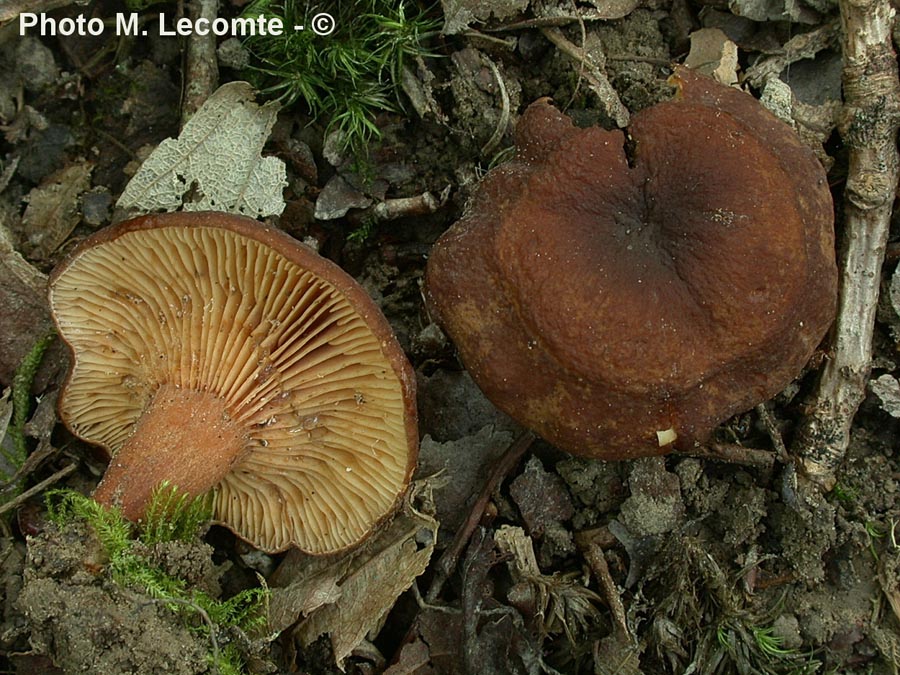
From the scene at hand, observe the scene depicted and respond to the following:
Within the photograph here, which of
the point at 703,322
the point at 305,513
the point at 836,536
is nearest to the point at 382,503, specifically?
the point at 305,513

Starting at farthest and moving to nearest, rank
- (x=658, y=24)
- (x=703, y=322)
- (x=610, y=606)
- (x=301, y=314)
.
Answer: (x=658, y=24) < (x=610, y=606) < (x=301, y=314) < (x=703, y=322)

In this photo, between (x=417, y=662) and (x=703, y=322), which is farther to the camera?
(x=417, y=662)

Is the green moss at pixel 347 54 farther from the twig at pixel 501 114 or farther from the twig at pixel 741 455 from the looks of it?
the twig at pixel 741 455

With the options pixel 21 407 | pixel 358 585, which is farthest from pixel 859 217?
pixel 21 407

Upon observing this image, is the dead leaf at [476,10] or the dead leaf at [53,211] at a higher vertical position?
the dead leaf at [476,10]

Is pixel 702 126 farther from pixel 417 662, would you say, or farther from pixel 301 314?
pixel 417 662

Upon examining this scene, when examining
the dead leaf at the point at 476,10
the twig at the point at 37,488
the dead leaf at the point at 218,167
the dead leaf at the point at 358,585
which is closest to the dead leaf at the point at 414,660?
the dead leaf at the point at 358,585

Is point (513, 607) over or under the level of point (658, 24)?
under
